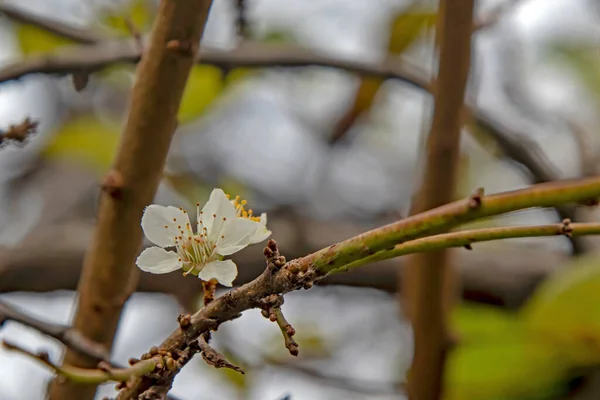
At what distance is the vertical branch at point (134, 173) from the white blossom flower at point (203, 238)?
137 millimetres

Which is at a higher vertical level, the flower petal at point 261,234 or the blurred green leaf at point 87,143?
the blurred green leaf at point 87,143

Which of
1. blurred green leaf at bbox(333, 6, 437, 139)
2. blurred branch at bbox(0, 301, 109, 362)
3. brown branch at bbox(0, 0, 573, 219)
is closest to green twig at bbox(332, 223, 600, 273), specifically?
blurred branch at bbox(0, 301, 109, 362)

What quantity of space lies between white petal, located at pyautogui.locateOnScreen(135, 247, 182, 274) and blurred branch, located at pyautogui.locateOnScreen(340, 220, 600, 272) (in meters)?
0.15

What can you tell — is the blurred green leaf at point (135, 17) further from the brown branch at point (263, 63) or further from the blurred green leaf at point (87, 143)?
the brown branch at point (263, 63)

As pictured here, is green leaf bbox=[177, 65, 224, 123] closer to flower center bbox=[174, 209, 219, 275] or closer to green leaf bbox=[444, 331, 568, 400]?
green leaf bbox=[444, 331, 568, 400]

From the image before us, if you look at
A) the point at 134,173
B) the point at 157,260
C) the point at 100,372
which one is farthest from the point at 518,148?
the point at 100,372

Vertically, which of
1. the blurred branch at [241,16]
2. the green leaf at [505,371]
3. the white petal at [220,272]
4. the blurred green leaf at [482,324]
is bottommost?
the white petal at [220,272]

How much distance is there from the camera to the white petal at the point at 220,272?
0.50 meters

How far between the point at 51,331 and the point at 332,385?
64cm

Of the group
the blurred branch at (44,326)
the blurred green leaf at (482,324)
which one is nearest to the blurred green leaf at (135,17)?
the blurred green leaf at (482,324)

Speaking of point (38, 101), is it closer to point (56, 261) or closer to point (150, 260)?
point (56, 261)

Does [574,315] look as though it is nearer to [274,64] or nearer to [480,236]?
[274,64]

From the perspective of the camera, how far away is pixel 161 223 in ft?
1.77

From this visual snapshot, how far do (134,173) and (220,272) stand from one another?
0.69 ft
